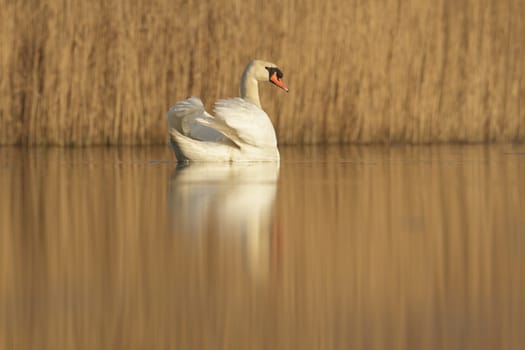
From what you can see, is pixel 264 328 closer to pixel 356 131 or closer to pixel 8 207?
pixel 8 207

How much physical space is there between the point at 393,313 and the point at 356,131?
8529 mm

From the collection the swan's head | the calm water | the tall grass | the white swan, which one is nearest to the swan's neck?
the swan's head

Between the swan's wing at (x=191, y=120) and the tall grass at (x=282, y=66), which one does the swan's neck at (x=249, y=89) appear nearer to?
the swan's wing at (x=191, y=120)

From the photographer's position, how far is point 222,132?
8.39m

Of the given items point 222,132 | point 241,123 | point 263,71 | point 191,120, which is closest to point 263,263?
point 241,123

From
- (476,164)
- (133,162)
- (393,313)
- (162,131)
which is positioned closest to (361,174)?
(476,164)

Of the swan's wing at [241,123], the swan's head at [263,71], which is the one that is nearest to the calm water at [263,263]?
the swan's wing at [241,123]

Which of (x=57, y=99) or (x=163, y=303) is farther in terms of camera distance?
(x=57, y=99)

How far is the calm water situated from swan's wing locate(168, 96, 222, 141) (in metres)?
1.37

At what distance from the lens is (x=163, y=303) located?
2.96 metres

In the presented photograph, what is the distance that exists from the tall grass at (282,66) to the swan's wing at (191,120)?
217 cm

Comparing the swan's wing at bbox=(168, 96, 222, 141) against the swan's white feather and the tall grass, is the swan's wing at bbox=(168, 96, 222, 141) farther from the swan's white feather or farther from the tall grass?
the tall grass

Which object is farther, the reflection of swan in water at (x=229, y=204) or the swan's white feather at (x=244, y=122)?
the swan's white feather at (x=244, y=122)

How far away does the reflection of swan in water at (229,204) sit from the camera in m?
4.21
